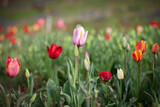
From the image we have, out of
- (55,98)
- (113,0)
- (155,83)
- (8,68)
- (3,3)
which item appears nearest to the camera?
(8,68)

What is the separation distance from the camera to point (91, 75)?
1.09 meters

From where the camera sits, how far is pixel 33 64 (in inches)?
80.4

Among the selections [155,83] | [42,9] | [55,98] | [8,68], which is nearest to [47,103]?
[55,98]

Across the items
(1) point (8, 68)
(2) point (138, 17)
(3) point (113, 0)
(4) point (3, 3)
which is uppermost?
(4) point (3, 3)

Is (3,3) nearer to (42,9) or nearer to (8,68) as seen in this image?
(42,9)

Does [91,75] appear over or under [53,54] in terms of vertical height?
under

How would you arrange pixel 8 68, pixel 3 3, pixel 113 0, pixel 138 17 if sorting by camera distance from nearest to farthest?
pixel 8 68
pixel 138 17
pixel 113 0
pixel 3 3

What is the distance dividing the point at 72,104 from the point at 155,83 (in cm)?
64

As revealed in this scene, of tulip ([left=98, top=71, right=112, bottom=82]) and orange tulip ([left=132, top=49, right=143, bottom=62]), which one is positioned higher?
orange tulip ([left=132, top=49, right=143, bottom=62])

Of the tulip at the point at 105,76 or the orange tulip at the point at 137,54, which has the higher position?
the orange tulip at the point at 137,54

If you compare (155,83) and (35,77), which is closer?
(155,83)

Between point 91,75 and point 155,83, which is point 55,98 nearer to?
point 91,75

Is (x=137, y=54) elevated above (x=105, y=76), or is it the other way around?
(x=137, y=54)

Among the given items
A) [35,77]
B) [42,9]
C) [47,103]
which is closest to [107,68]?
[35,77]
